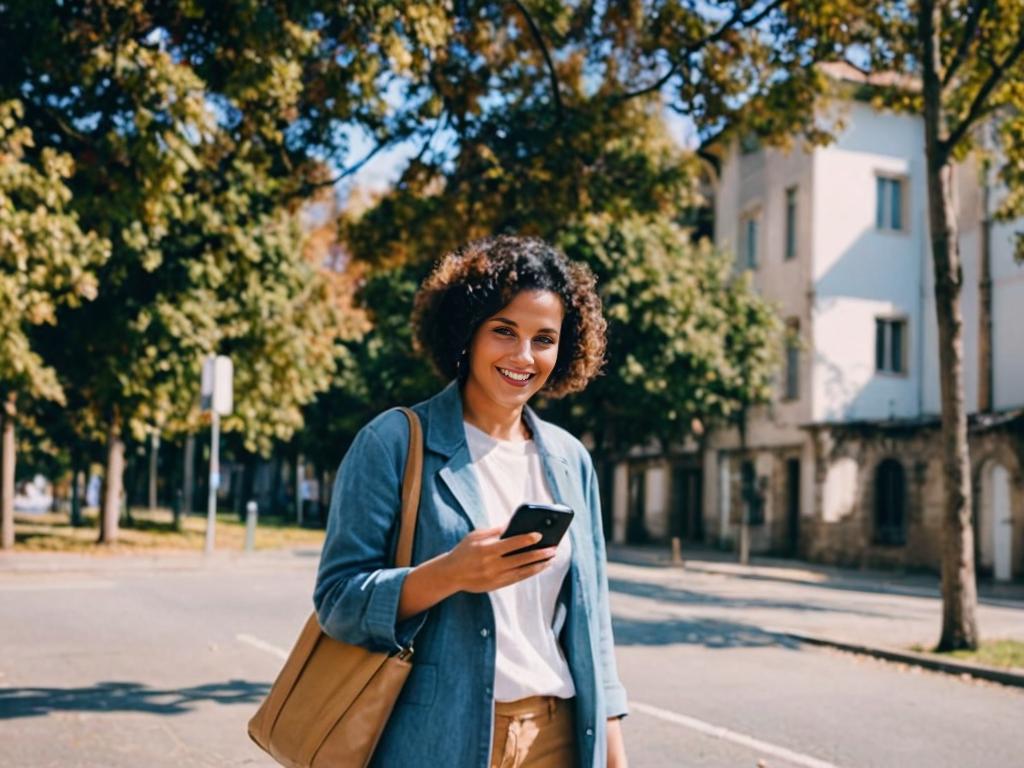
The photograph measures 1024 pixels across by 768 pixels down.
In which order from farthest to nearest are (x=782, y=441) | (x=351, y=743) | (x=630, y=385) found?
1. (x=782, y=441)
2. (x=630, y=385)
3. (x=351, y=743)

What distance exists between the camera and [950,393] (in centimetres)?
1140

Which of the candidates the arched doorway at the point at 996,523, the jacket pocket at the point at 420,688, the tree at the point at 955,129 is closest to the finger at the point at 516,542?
the jacket pocket at the point at 420,688

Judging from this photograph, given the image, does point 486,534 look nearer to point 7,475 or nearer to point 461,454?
point 461,454

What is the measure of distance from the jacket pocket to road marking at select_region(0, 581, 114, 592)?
45.3 ft

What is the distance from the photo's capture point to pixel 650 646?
37.2 ft

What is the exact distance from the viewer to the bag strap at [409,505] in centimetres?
246

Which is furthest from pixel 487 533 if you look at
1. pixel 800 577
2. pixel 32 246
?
pixel 800 577

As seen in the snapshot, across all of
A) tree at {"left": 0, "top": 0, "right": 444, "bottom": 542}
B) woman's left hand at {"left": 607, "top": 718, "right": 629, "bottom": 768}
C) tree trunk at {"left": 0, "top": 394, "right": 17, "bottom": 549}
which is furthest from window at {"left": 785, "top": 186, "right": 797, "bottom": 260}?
woman's left hand at {"left": 607, "top": 718, "right": 629, "bottom": 768}

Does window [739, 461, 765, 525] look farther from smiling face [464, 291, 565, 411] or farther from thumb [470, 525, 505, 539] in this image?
thumb [470, 525, 505, 539]

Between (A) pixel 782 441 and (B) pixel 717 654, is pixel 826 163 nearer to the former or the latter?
(A) pixel 782 441

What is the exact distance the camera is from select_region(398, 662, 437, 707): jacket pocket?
94.8 inches

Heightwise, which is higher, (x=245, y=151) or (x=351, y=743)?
(x=245, y=151)

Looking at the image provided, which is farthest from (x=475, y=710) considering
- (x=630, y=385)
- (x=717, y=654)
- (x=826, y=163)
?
(x=826, y=163)

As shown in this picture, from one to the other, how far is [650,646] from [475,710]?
922cm
